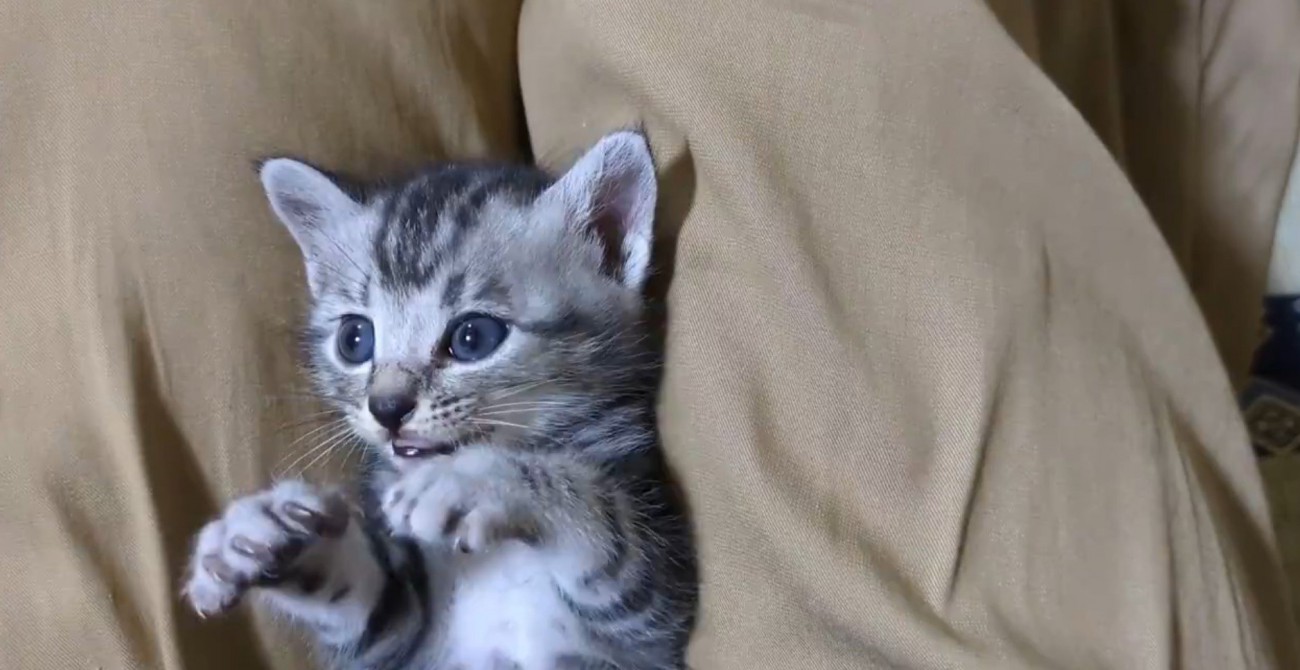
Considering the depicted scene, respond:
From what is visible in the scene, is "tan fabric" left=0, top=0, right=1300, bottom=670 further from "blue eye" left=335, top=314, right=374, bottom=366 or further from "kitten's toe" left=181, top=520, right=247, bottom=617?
"kitten's toe" left=181, top=520, right=247, bottom=617

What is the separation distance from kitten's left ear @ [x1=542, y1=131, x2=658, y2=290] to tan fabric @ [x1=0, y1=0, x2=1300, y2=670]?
2cm

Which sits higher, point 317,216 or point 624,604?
point 317,216

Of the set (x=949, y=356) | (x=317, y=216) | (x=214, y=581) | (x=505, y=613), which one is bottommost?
(x=505, y=613)

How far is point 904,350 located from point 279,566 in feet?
1.55

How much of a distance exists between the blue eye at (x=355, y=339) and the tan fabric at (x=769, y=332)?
0.19 feet

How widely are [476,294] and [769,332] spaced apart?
24cm

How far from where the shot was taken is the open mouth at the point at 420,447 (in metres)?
0.78

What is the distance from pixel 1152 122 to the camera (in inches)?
42.5

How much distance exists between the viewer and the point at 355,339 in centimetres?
89

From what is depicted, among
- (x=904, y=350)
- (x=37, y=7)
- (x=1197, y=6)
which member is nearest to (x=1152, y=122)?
(x=1197, y=6)

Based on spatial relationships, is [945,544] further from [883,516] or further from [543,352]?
[543,352]

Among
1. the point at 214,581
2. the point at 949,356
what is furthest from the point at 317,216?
the point at 949,356

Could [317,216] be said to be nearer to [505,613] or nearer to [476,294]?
[476,294]

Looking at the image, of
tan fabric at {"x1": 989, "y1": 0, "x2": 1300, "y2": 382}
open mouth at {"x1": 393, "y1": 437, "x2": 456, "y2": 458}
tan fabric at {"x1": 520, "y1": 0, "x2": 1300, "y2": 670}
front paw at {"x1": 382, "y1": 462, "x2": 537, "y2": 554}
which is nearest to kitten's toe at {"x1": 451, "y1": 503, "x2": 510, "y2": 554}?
front paw at {"x1": 382, "y1": 462, "x2": 537, "y2": 554}
